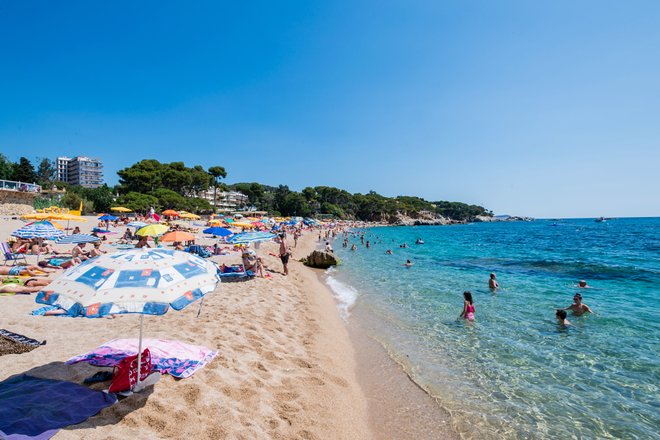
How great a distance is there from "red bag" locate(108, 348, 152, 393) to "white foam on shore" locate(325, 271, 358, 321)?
6.58 metres

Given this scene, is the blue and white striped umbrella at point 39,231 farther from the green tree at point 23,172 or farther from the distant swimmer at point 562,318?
→ the green tree at point 23,172

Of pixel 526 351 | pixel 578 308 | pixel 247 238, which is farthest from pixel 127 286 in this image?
pixel 578 308

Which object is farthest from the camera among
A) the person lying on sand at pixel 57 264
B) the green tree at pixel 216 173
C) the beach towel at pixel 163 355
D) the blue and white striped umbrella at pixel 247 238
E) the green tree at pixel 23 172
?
the green tree at pixel 216 173

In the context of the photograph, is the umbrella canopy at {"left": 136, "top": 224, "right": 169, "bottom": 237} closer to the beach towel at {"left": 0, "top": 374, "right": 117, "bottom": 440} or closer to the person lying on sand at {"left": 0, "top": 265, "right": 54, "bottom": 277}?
the person lying on sand at {"left": 0, "top": 265, "right": 54, "bottom": 277}

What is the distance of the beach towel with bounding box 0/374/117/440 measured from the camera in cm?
319

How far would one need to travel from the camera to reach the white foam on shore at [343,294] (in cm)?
1107

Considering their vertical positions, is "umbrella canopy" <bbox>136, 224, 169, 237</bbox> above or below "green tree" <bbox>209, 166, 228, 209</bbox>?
below

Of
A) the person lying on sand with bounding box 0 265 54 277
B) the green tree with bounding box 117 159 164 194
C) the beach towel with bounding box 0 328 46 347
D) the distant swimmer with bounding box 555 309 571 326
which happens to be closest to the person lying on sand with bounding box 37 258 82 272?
the person lying on sand with bounding box 0 265 54 277

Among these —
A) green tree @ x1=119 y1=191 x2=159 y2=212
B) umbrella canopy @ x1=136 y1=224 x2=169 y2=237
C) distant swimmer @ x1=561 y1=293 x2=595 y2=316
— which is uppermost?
green tree @ x1=119 y1=191 x2=159 y2=212

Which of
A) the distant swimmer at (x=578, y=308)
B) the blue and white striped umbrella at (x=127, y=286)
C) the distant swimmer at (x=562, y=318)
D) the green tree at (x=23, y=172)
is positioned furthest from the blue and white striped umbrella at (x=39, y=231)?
the green tree at (x=23, y=172)

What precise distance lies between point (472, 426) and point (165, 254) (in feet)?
16.5

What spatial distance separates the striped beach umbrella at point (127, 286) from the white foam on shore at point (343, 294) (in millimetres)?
7284

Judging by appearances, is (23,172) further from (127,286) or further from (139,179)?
(127,286)

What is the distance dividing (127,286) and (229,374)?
2.50 metres
